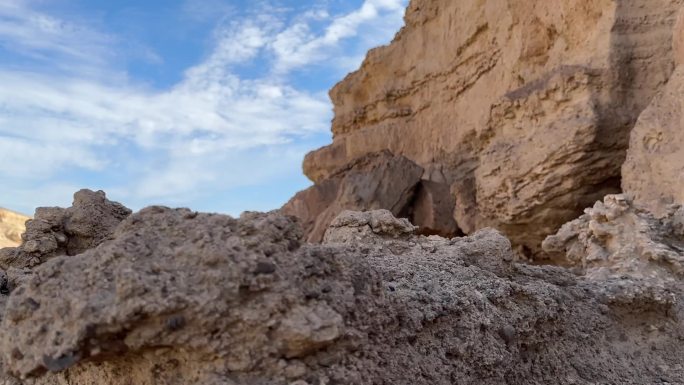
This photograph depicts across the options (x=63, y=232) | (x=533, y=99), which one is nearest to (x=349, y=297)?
(x=63, y=232)

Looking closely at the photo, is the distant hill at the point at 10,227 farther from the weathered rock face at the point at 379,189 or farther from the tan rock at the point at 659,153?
the tan rock at the point at 659,153

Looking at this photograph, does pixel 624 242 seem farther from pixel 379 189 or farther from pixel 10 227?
pixel 10 227

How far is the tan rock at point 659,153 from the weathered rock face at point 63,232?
10.5 feet

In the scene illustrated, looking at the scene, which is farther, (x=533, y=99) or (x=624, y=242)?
(x=533, y=99)

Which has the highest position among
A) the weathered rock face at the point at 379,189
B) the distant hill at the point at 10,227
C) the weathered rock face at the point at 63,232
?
the distant hill at the point at 10,227

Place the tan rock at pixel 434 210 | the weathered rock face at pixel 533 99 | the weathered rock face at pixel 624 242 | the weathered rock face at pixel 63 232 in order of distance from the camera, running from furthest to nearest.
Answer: the tan rock at pixel 434 210 < the weathered rock face at pixel 533 99 < the weathered rock face at pixel 63 232 < the weathered rock face at pixel 624 242

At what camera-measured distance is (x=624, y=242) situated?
271 centimetres

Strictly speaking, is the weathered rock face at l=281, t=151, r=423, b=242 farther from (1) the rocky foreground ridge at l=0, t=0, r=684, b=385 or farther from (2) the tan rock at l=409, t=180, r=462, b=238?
(1) the rocky foreground ridge at l=0, t=0, r=684, b=385

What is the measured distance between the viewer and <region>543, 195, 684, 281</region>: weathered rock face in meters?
2.49

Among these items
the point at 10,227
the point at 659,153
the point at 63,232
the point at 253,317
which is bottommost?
the point at 253,317

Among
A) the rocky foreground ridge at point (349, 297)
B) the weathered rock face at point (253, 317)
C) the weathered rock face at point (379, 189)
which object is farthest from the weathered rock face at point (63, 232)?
the weathered rock face at point (379, 189)

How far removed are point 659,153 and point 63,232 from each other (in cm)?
374

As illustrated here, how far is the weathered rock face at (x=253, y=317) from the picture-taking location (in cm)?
116

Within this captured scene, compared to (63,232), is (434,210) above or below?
above
